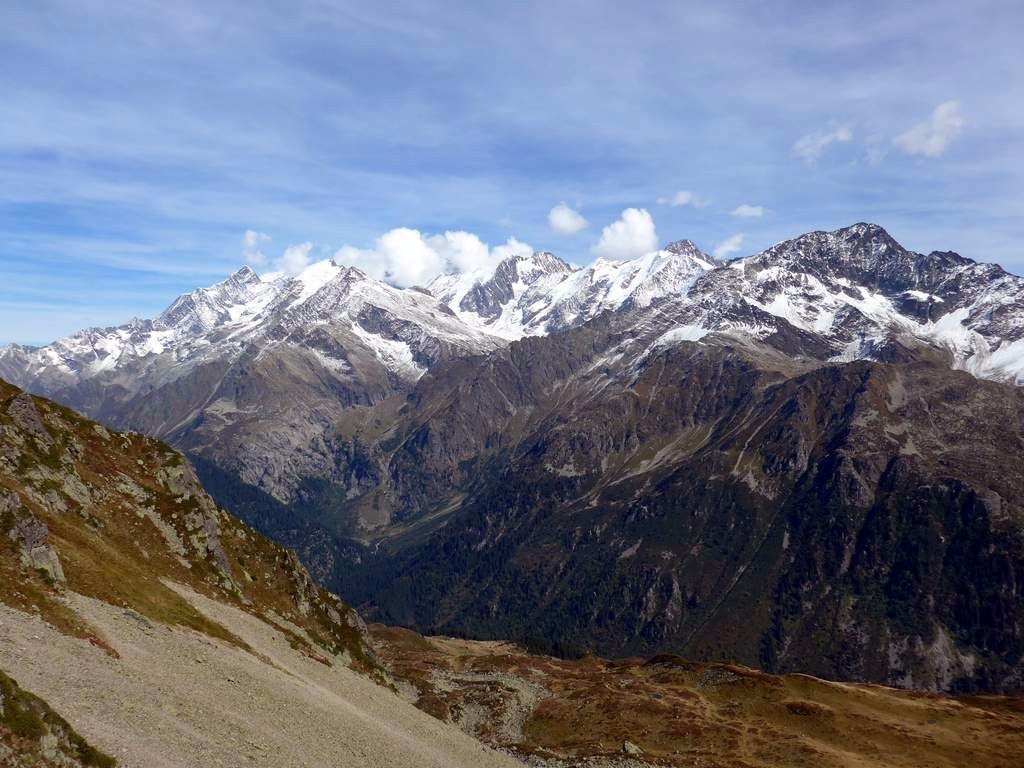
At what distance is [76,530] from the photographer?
75562 mm

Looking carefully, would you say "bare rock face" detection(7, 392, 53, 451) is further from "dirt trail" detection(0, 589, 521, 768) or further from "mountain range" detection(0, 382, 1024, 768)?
"dirt trail" detection(0, 589, 521, 768)

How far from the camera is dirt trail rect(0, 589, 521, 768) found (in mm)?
42500

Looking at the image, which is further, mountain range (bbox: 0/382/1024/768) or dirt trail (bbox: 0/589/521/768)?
mountain range (bbox: 0/382/1024/768)

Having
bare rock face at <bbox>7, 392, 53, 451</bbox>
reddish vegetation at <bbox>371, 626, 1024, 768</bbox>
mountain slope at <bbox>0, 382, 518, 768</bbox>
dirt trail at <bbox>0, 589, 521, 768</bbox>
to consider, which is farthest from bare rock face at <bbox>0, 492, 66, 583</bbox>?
reddish vegetation at <bbox>371, 626, 1024, 768</bbox>

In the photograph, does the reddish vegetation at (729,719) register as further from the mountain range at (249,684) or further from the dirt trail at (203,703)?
the dirt trail at (203,703)

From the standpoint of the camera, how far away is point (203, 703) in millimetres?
51812

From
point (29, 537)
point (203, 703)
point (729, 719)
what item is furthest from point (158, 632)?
point (729, 719)

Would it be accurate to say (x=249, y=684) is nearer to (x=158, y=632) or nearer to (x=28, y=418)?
(x=158, y=632)

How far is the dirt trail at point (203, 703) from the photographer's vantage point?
139ft

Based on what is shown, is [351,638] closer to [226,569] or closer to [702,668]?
[226,569]

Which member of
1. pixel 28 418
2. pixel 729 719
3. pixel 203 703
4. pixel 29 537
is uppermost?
pixel 28 418

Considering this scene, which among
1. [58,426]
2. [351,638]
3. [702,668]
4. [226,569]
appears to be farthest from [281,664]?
[702,668]

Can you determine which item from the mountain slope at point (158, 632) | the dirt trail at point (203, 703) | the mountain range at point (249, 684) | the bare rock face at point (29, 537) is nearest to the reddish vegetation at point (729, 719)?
the mountain range at point (249, 684)

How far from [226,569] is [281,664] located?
1044 inches
